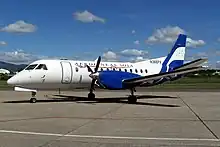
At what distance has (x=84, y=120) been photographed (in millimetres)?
14641

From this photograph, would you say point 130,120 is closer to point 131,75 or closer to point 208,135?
point 208,135

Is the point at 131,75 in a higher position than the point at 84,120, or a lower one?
higher

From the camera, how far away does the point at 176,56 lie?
3077 centimetres

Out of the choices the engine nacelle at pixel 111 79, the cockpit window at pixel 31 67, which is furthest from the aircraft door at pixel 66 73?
the engine nacelle at pixel 111 79

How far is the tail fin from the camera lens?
1200 inches

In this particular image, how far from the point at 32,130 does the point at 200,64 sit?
17266 mm

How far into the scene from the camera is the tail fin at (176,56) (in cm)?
3048

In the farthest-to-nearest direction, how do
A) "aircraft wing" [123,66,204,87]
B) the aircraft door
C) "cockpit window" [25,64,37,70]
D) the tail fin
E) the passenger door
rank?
the tail fin < the aircraft door < "aircraft wing" [123,66,204,87] < "cockpit window" [25,64,37,70] < the passenger door

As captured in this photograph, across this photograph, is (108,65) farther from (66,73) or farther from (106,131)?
(106,131)

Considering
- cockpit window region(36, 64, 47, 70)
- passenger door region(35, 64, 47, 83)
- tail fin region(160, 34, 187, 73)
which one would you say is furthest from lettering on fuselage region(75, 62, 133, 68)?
tail fin region(160, 34, 187, 73)

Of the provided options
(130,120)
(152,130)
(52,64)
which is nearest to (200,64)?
(52,64)

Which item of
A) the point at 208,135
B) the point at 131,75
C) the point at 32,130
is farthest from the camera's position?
the point at 131,75

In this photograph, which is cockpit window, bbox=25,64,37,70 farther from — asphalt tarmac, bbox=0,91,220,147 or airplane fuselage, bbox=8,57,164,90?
asphalt tarmac, bbox=0,91,220,147

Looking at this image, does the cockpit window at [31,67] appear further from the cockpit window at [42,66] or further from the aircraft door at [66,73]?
the aircraft door at [66,73]
